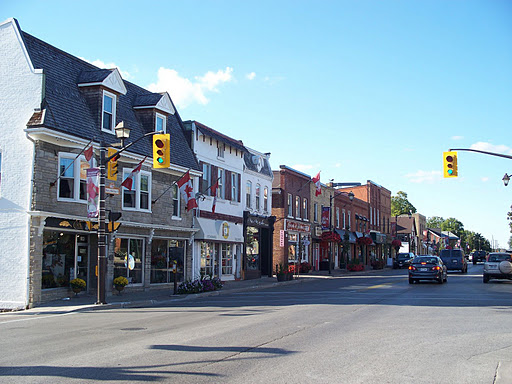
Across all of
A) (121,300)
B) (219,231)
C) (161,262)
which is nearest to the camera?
(121,300)

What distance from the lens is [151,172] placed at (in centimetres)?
2495

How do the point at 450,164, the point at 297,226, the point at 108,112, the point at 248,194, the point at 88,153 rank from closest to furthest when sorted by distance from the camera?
1. the point at 88,153
2. the point at 450,164
3. the point at 108,112
4. the point at 248,194
5. the point at 297,226

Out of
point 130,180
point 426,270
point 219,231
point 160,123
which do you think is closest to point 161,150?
point 130,180

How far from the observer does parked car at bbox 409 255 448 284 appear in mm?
27828

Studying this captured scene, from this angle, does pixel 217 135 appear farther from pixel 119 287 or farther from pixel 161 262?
pixel 119 287

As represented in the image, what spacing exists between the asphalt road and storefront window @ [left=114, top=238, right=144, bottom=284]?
613 cm

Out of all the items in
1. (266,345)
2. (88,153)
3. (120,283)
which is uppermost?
(88,153)

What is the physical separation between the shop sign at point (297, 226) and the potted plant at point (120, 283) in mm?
20197

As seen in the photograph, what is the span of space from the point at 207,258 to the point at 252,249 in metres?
6.55

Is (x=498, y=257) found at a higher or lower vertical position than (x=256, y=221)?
lower

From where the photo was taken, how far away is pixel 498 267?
28.5 m

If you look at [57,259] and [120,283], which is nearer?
[57,259]

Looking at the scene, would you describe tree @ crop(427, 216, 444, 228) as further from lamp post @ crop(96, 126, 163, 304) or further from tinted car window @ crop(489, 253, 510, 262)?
lamp post @ crop(96, 126, 163, 304)

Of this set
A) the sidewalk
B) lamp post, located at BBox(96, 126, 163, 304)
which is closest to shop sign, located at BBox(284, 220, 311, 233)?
the sidewalk
